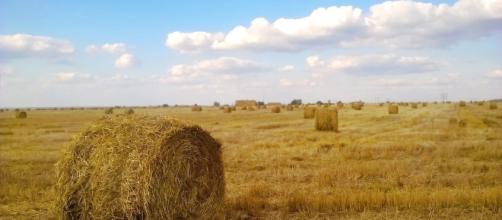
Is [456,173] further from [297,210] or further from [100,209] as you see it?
[100,209]

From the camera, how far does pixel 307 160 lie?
48.5 ft

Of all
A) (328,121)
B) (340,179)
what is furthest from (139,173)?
(328,121)

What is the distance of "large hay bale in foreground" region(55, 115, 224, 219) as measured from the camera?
23.9ft

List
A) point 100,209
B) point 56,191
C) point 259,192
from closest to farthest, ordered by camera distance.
Result: point 100,209
point 56,191
point 259,192

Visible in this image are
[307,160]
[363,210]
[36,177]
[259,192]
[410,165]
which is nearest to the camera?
[363,210]

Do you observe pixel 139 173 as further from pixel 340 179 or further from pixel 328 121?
pixel 328 121

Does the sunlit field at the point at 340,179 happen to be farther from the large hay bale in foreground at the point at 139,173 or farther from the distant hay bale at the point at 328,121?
the distant hay bale at the point at 328,121

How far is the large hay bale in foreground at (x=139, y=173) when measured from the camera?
729 cm

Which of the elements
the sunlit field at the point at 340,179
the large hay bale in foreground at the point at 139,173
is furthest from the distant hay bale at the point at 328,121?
the large hay bale in foreground at the point at 139,173

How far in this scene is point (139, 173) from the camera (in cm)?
731

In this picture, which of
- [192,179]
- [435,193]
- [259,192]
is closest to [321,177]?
[259,192]

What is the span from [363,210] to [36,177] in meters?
7.48

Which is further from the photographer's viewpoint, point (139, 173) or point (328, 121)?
point (328, 121)

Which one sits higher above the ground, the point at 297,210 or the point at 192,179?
the point at 192,179
